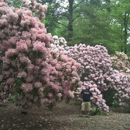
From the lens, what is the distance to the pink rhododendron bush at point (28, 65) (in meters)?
6.99

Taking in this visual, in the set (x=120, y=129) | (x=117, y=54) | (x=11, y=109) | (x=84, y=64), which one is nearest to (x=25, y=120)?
(x=11, y=109)

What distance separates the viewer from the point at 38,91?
23.6 feet

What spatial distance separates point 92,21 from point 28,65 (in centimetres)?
1693

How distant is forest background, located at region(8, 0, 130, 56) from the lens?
74.7 ft

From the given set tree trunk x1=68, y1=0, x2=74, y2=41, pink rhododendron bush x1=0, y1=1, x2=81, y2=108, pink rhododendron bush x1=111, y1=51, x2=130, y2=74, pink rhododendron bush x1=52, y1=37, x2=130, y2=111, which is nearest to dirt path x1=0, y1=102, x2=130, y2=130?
pink rhododendron bush x1=0, y1=1, x2=81, y2=108

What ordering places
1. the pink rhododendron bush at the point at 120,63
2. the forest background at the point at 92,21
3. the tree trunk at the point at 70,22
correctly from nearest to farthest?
1. the pink rhododendron bush at the point at 120,63
2. the forest background at the point at 92,21
3. the tree trunk at the point at 70,22

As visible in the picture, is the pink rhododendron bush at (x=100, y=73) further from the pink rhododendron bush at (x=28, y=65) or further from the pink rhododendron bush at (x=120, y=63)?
the pink rhododendron bush at (x=28, y=65)

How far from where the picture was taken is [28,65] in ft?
22.8

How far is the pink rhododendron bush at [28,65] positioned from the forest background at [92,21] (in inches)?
559

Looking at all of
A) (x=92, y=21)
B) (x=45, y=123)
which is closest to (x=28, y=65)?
(x=45, y=123)

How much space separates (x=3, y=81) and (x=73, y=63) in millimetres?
2050

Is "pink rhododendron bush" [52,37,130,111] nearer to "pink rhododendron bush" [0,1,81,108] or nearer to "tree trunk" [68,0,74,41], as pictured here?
"pink rhododendron bush" [0,1,81,108]

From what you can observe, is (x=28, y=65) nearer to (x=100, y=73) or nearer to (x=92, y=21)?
(x=100, y=73)

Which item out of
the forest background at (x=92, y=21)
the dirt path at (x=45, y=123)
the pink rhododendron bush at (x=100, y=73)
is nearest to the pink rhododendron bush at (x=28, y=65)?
the dirt path at (x=45, y=123)
